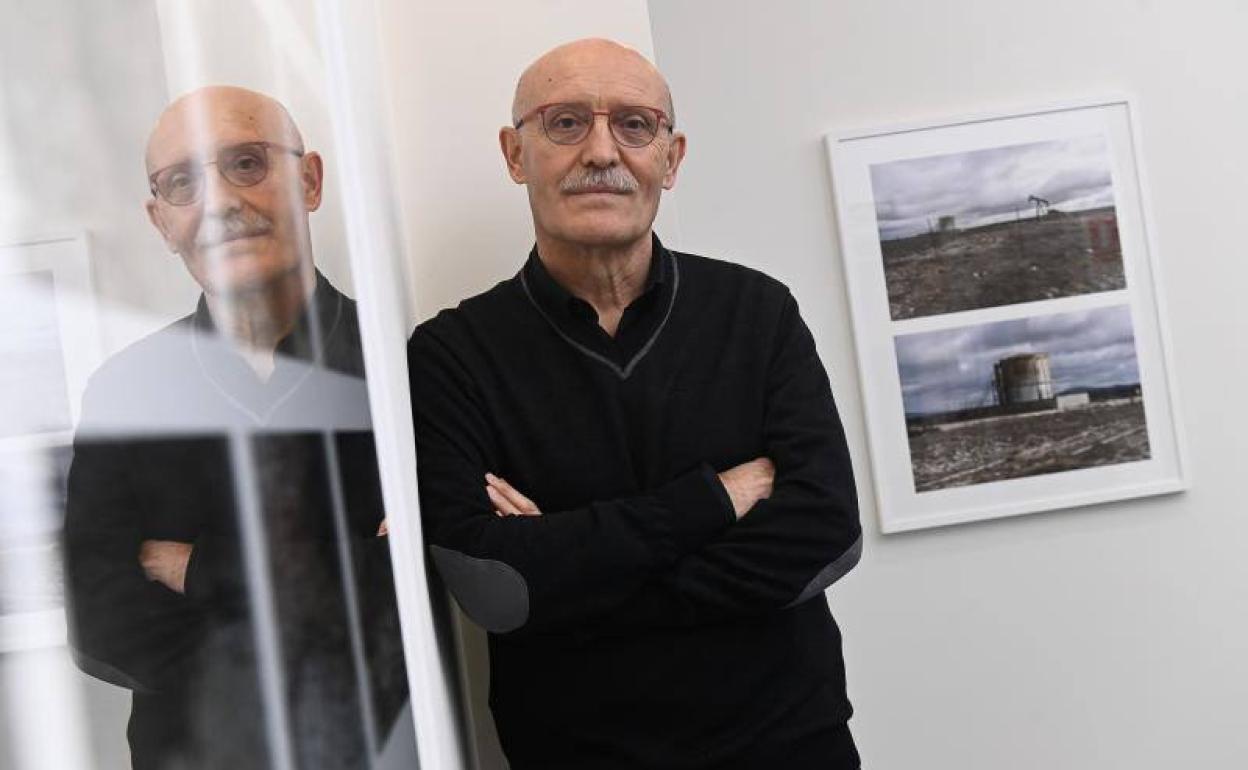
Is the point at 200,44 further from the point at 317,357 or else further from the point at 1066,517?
the point at 1066,517

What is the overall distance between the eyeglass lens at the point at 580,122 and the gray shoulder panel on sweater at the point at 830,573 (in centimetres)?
63

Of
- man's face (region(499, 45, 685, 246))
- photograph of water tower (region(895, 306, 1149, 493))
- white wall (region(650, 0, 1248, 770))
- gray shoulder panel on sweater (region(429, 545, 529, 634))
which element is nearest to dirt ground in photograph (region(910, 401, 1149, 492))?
Result: photograph of water tower (region(895, 306, 1149, 493))

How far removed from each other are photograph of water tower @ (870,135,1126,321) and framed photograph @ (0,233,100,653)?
2830mm

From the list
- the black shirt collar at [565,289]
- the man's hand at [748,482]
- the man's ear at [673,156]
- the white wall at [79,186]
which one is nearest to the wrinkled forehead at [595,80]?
the man's ear at [673,156]

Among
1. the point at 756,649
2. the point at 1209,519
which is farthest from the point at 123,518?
the point at 1209,519

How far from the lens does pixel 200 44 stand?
54 cm

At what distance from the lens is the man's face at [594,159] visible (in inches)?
61.8

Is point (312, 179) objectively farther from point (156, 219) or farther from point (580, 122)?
point (580, 122)

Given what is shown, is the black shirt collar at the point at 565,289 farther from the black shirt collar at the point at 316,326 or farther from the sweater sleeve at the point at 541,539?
the black shirt collar at the point at 316,326

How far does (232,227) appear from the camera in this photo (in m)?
0.56

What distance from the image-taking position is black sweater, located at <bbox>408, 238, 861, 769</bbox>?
1.43 metres

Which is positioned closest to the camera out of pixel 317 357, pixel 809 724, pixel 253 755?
pixel 253 755

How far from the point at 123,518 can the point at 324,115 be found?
0.65 meters

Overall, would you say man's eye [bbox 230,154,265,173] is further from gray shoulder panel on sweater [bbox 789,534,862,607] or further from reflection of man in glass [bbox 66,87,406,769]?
gray shoulder panel on sweater [bbox 789,534,862,607]
